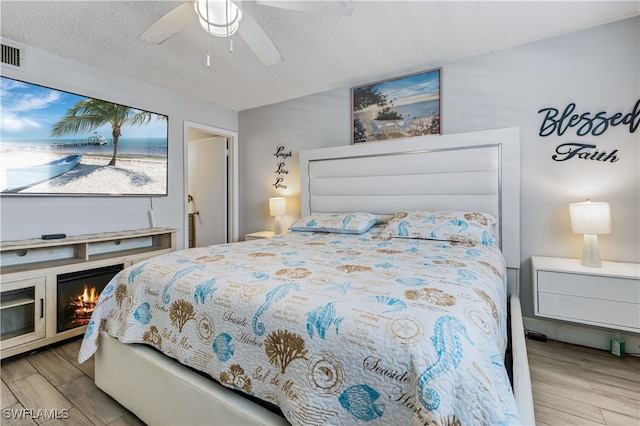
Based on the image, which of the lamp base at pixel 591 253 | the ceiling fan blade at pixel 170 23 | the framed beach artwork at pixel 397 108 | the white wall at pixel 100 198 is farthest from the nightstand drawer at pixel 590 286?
the white wall at pixel 100 198

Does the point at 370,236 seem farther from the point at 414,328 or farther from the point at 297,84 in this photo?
the point at 297,84

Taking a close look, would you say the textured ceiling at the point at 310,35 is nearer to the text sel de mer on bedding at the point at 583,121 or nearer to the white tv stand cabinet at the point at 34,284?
the text sel de mer on bedding at the point at 583,121

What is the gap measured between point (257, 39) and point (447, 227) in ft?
6.17

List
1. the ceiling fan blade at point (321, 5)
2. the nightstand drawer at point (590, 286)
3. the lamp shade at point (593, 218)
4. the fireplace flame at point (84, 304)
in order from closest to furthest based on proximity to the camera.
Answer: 1. the ceiling fan blade at point (321, 5)
2. the nightstand drawer at point (590, 286)
3. the lamp shade at point (593, 218)
4. the fireplace flame at point (84, 304)

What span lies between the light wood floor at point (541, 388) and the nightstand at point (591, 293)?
1.03ft

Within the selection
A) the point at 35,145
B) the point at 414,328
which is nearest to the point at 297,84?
the point at 35,145

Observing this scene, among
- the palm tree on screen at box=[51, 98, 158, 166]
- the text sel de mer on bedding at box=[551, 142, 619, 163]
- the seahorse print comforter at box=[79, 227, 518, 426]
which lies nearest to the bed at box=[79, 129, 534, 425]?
the seahorse print comforter at box=[79, 227, 518, 426]

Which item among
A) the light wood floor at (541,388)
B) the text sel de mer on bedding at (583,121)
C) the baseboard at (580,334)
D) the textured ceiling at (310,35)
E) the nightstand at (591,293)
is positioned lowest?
the light wood floor at (541,388)

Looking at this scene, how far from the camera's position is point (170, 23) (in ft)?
5.35

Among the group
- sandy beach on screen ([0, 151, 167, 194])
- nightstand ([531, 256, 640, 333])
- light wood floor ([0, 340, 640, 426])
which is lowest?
light wood floor ([0, 340, 640, 426])

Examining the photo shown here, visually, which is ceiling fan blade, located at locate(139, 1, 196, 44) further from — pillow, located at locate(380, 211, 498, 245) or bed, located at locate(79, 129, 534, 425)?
pillow, located at locate(380, 211, 498, 245)

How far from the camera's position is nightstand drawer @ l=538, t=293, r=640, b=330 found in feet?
5.95

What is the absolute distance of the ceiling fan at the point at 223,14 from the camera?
1.47m

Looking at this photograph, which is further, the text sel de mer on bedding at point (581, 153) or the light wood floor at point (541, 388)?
the text sel de mer on bedding at point (581, 153)
